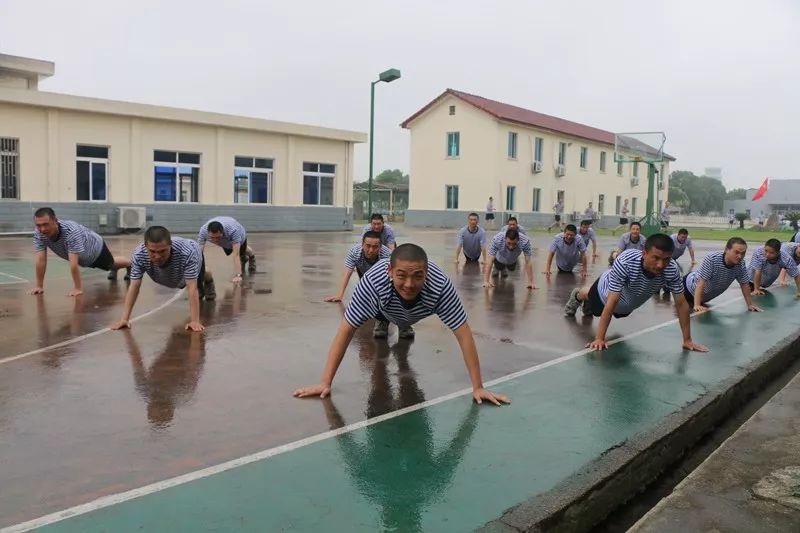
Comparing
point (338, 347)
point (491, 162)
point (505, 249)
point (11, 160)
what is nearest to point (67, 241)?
point (338, 347)

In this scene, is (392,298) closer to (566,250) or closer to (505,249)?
(505,249)

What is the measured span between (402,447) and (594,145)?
4491 cm

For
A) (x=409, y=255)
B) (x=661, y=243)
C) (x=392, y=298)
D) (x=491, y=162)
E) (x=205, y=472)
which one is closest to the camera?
(x=205, y=472)

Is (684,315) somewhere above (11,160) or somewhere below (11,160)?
below

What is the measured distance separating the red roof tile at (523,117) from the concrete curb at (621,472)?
33336 millimetres

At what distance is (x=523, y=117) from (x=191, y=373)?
37867mm

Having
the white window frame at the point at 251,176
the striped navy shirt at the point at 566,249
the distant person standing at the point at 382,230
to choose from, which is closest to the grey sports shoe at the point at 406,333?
the distant person standing at the point at 382,230

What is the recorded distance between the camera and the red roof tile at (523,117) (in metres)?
38.7

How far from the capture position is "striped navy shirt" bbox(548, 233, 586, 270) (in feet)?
45.8

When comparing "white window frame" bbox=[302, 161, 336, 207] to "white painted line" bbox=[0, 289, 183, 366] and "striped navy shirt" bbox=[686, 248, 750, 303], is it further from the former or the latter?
"striped navy shirt" bbox=[686, 248, 750, 303]

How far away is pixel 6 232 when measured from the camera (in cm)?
2202

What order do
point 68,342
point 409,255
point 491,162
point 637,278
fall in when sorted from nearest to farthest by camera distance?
1. point 409,255
2. point 68,342
3. point 637,278
4. point 491,162

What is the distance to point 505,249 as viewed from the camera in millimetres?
13312

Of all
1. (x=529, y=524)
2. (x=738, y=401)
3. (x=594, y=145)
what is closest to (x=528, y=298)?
(x=738, y=401)
